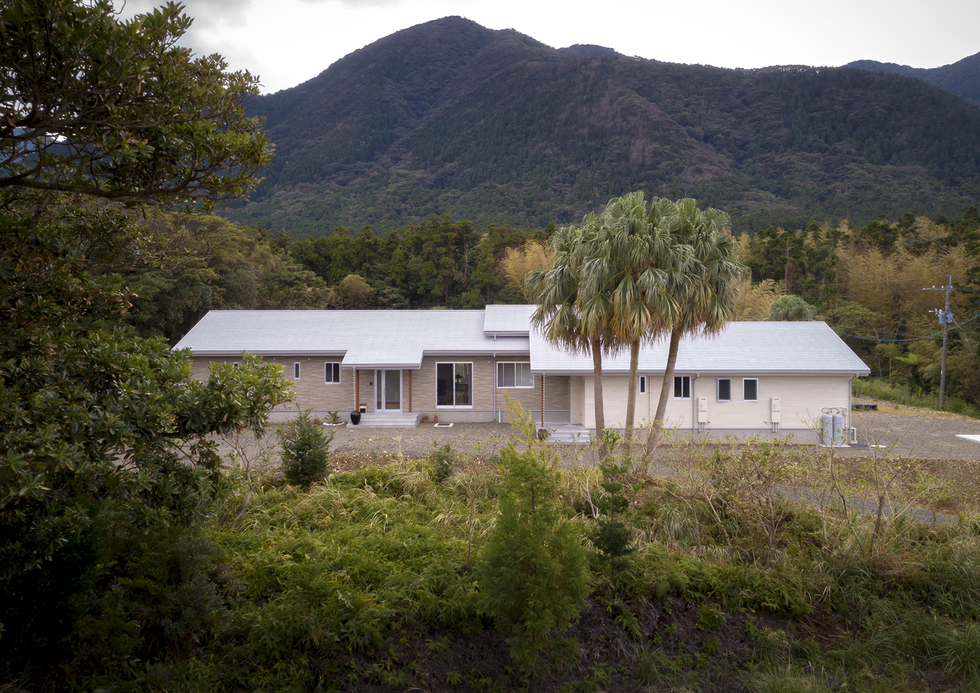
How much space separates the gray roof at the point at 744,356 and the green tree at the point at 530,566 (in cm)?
1428

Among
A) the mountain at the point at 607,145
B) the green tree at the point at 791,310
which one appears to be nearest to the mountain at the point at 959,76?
the mountain at the point at 607,145

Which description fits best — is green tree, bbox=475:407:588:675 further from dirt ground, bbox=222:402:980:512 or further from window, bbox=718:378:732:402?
window, bbox=718:378:732:402

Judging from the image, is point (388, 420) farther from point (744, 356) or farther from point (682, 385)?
point (744, 356)

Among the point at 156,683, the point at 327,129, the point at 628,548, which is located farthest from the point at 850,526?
the point at 327,129

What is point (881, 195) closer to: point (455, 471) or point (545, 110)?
point (455, 471)

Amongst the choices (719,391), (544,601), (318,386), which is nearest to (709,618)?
(544,601)

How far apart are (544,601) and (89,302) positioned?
394 centimetres

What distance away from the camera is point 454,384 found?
72.0 feet

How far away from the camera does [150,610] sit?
16.5 feet

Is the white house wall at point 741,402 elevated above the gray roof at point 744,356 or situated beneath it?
situated beneath

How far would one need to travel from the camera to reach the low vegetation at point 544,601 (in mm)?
4695

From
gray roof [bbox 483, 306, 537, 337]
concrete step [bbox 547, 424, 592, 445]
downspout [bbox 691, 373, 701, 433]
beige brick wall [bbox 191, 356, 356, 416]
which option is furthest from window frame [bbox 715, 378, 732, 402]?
beige brick wall [bbox 191, 356, 356, 416]

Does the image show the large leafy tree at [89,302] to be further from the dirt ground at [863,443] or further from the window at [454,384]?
the window at [454,384]

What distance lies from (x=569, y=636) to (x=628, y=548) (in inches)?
42.9
